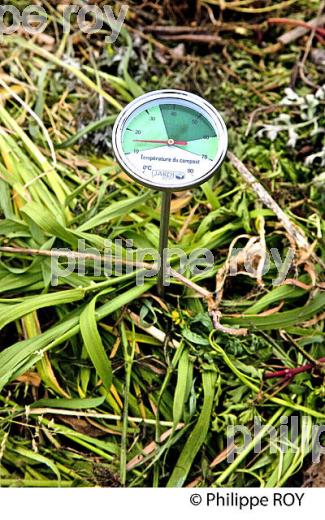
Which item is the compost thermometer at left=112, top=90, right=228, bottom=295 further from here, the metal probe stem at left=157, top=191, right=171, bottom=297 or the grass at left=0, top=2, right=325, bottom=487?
the grass at left=0, top=2, right=325, bottom=487

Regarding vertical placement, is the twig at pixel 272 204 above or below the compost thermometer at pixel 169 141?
below

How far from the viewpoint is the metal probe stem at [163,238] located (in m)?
1.40

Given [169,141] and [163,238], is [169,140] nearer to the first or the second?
[169,141]

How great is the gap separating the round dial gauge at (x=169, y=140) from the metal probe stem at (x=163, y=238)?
0.07m

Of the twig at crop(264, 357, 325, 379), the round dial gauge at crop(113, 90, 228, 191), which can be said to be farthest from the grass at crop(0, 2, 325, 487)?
the round dial gauge at crop(113, 90, 228, 191)

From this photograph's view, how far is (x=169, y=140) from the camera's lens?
1.34 m

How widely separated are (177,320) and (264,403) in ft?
0.88

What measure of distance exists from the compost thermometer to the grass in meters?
0.30

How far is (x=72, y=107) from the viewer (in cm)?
199

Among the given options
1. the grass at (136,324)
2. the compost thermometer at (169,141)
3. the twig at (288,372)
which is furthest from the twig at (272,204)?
the compost thermometer at (169,141)

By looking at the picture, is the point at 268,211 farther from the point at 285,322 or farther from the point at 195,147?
the point at 195,147

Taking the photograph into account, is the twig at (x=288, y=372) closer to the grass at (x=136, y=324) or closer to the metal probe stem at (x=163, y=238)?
the grass at (x=136, y=324)

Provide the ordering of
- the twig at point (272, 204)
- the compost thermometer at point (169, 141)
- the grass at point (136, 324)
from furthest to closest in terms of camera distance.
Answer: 1. the twig at point (272, 204)
2. the grass at point (136, 324)
3. the compost thermometer at point (169, 141)

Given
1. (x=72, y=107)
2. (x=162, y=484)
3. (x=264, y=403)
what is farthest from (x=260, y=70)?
(x=162, y=484)
